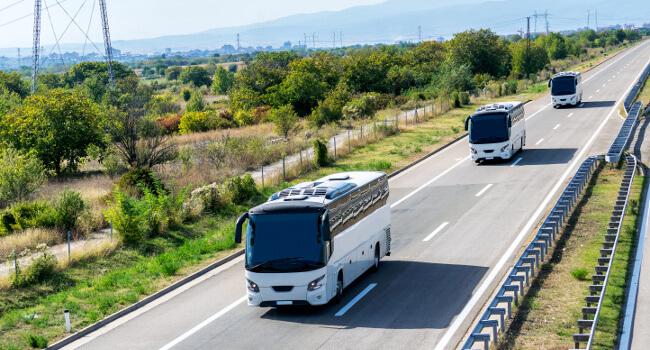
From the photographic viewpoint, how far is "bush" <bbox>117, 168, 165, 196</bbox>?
1329 inches

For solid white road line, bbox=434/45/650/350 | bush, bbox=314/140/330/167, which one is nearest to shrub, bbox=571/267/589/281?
solid white road line, bbox=434/45/650/350

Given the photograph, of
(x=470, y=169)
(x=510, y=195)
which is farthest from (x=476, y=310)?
(x=470, y=169)

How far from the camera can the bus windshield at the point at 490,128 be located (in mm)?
39312

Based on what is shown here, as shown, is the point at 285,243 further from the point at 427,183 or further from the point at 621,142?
the point at 621,142

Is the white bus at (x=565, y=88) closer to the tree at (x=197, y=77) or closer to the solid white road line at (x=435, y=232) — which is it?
the solid white road line at (x=435, y=232)

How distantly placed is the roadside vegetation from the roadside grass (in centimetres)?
991

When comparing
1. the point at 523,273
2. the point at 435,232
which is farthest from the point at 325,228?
the point at 435,232

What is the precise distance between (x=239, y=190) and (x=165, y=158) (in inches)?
433

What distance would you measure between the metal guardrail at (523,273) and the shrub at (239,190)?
1269 cm

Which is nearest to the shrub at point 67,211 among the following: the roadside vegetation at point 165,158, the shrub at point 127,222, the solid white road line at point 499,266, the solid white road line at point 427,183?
the roadside vegetation at point 165,158

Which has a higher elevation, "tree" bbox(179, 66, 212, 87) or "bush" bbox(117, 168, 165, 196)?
"tree" bbox(179, 66, 212, 87)

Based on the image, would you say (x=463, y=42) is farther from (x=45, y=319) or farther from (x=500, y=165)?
(x=45, y=319)

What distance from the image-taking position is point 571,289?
19203mm

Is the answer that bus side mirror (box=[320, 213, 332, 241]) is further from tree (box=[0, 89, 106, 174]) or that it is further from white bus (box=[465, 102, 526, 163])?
tree (box=[0, 89, 106, 174])
